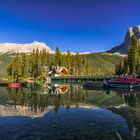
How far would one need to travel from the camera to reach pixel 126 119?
3256 centimetres

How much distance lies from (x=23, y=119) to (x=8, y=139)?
31.1 ft

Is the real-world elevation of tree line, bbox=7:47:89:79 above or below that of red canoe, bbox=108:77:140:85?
above

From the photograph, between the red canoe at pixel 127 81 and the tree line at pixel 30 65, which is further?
the tree line at pixel 30 65

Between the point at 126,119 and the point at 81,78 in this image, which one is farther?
the point at 81,78

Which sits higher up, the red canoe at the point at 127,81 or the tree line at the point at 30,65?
the tree line at the point at 30,65

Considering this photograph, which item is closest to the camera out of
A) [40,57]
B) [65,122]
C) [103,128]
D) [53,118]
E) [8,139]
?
[8,139]

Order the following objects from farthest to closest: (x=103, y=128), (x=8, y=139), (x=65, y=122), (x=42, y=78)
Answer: (x=42, y=78) → (x=65, y=122) → (x=103, y=128) → (x=8, y=139)

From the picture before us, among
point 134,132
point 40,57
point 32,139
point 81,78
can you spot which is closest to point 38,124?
point 32,139

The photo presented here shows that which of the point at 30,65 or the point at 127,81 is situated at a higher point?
the point at 30,65

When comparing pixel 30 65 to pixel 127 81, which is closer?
pixel 127 81

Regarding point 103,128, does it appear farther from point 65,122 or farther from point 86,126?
point 65,122

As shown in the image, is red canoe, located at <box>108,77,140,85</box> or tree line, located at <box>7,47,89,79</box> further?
tree line, located at <box>7,47,89,79</box>

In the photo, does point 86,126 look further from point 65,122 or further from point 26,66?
point 26,66

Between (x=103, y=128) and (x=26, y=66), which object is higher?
(x=26, y=66)
